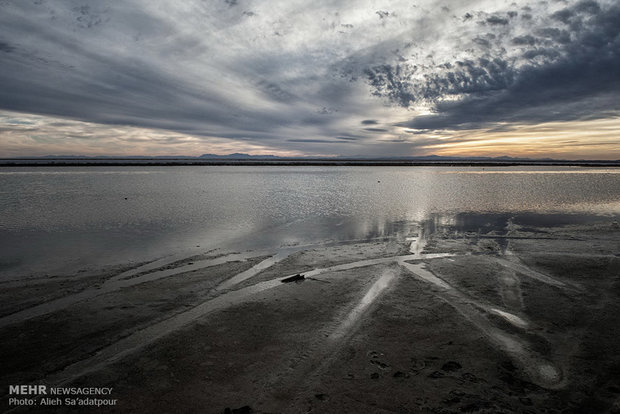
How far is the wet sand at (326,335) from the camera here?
15.4 ft

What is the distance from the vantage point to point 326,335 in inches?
252

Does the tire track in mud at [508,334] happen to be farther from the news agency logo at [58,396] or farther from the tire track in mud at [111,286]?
the tire track in mud at [111,286]

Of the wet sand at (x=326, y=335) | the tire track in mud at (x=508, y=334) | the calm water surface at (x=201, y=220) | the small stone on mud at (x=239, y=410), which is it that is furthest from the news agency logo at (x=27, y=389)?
the tire track in mud at (x=508, y=334)

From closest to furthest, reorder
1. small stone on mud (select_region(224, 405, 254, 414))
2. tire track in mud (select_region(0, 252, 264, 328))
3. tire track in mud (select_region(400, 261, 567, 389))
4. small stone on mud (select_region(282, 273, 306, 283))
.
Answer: small stone on mud (select_region(224, 405, 254, 414))
tire track in mud (select_region(400, 261, 567, 389))
tire track in mud (select_region(0, 252, 264, 328))
small stone on mud (select_region(282, 273, 306, 283))

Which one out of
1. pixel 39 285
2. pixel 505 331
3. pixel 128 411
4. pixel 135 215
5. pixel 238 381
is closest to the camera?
pixel 128 411

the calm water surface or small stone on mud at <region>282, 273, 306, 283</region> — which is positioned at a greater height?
the calm water surface

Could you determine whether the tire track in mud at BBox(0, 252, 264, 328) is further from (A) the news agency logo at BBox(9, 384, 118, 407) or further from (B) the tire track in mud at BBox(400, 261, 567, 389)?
(B) the tire track in mud at BBox(400, 261, 567, 389)

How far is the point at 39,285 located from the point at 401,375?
31.2 feet

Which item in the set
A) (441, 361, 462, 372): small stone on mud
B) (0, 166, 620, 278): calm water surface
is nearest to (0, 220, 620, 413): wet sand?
(441, 361, 462, 372): small stone on mud

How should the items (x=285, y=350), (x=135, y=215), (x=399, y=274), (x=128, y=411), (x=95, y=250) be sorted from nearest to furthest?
(x=128, y=411), (x=285, y=350), (x=399, y=274), (x=95, y=250), (x=135, y=215)

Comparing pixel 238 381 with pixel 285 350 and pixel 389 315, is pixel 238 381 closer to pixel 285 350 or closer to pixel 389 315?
pixel 285 350

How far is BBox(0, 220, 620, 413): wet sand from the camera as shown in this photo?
184 inches

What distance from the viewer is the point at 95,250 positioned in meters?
12.5

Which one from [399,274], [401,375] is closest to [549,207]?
[399,274]
